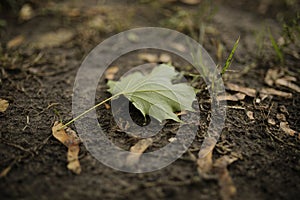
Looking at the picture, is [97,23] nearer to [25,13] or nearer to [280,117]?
[25,13]

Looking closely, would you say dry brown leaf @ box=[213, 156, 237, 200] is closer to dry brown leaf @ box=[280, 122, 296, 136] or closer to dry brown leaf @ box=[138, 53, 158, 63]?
dry brown leaf @ box=[280, 122, 296, 136]

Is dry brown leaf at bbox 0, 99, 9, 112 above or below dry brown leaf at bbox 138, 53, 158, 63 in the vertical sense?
below

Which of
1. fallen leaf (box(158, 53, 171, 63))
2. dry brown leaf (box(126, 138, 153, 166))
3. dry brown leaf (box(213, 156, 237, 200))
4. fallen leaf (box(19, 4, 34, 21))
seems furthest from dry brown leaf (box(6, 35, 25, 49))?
dry brown leaf (box(213, 156, 237, 200))

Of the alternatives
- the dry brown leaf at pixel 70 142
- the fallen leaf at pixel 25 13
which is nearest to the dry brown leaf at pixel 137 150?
the dry brown leaf at pixel 70 142

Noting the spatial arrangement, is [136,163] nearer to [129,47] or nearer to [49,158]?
[49,158]

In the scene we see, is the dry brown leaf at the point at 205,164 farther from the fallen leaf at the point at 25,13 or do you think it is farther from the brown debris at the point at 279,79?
the fallen leaf at the point at 25,13

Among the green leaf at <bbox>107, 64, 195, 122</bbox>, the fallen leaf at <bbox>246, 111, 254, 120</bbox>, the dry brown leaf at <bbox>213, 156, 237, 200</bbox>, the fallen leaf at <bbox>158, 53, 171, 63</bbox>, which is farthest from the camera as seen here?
the fallen leaf at <bbox>158, 53, 171, 63</bbox>

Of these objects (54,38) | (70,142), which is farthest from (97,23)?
(70,142)
